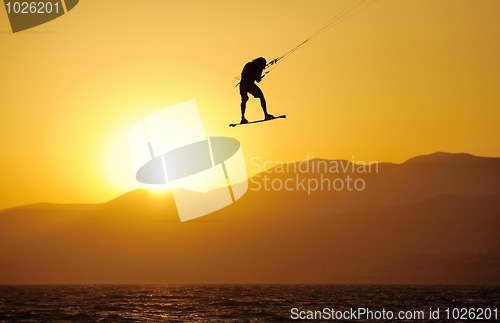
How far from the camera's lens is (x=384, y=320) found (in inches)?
3000

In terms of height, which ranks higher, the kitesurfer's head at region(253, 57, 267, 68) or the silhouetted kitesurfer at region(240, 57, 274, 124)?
the kitesurfer's head at region(253, 57, 267, 68)

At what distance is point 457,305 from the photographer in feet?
355

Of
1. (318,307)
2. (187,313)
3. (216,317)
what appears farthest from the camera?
(318,307)

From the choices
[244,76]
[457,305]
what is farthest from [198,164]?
[244,76]

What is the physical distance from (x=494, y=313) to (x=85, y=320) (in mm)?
51696

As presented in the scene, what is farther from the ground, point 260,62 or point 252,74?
point 260,62

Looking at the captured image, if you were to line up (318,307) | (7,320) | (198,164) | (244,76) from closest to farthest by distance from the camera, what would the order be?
(244,76) < (7,320) < (318,307) < (198,164)

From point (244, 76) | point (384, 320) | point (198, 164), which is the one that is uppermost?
point (198, 164)

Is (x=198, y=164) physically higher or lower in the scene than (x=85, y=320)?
higher

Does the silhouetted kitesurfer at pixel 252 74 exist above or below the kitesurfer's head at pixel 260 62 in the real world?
below

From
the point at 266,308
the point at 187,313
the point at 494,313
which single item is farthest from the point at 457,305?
the point at 187,313

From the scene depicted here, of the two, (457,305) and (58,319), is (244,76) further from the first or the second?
(457,305)

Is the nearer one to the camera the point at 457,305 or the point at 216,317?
the point at 216,317

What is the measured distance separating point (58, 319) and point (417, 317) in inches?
1632
